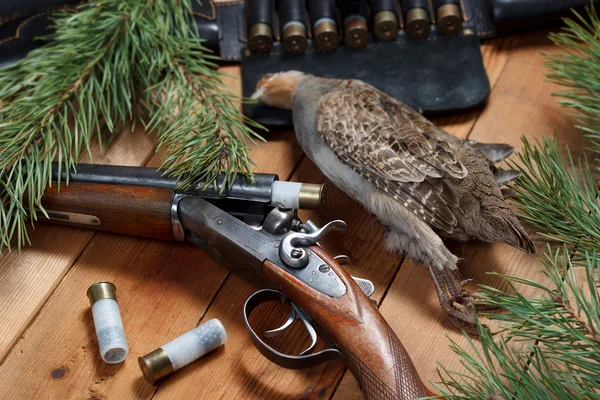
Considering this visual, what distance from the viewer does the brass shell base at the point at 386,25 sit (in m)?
2.14

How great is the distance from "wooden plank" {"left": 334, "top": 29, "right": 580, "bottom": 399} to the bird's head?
20.1 inches

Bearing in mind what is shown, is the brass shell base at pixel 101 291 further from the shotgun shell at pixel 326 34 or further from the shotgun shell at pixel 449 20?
the shotgun shell at pixel 449 20

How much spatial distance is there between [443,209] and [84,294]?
88 cm

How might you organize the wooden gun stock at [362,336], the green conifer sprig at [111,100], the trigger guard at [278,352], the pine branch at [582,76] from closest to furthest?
the wooden gun stock at [362,336] → the trigger guard at [278,352] → the green conifer sprig at [111,100] → the pine branch at [582,76]

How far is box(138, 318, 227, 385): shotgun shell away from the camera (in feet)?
5.37

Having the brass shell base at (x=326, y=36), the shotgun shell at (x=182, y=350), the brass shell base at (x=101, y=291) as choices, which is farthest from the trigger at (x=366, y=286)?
the brass shell base at (x=326, y=36)

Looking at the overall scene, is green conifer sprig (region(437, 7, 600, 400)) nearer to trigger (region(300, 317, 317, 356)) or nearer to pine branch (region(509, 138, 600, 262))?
pine branch (region(509, 138, 600, 262))

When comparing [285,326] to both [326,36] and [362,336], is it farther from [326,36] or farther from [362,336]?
[326,36]

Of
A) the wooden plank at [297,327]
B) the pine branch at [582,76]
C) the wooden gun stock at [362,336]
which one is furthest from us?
the pine branch at [582,76]

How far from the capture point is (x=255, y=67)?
2176 millimetres

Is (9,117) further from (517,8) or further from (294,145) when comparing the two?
(517,8)

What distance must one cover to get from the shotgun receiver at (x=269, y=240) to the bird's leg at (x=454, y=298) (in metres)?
0.23

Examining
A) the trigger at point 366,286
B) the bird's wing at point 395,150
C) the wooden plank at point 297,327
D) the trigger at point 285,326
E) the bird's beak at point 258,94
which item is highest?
the bird's wing at point 395,150

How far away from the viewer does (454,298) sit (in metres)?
1.73
